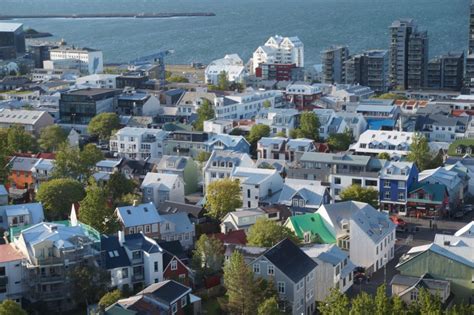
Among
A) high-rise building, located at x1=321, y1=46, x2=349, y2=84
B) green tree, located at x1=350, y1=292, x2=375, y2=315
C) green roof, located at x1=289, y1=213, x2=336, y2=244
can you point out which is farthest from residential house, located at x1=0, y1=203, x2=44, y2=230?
high-rise building, located at x1=321, y1=46, x2=349, y2=84

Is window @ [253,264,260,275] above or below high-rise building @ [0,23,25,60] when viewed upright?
below

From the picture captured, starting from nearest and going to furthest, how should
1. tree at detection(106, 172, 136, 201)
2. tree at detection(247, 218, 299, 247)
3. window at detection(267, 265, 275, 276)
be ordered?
window at detection(267, 265, 275, 276) < tree at detection(247, 218, 299, 247) < tree at detection(106, 172, 136, 201)

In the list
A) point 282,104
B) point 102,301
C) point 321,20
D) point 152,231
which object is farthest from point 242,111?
point 321,20

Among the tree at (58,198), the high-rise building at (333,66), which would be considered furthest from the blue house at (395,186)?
the high-rise building at (333,66)

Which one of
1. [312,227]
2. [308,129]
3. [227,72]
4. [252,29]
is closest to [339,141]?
[308,129]

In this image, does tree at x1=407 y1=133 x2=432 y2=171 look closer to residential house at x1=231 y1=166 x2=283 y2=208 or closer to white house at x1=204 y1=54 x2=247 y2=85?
residential house at x1=231 y1=166 x2=283 y2=208

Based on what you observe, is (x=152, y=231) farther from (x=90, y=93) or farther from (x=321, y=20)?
(x=321, y=20)

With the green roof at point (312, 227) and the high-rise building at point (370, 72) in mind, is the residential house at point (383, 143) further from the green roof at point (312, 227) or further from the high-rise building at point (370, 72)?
the high-rise building at point (370, 72)
